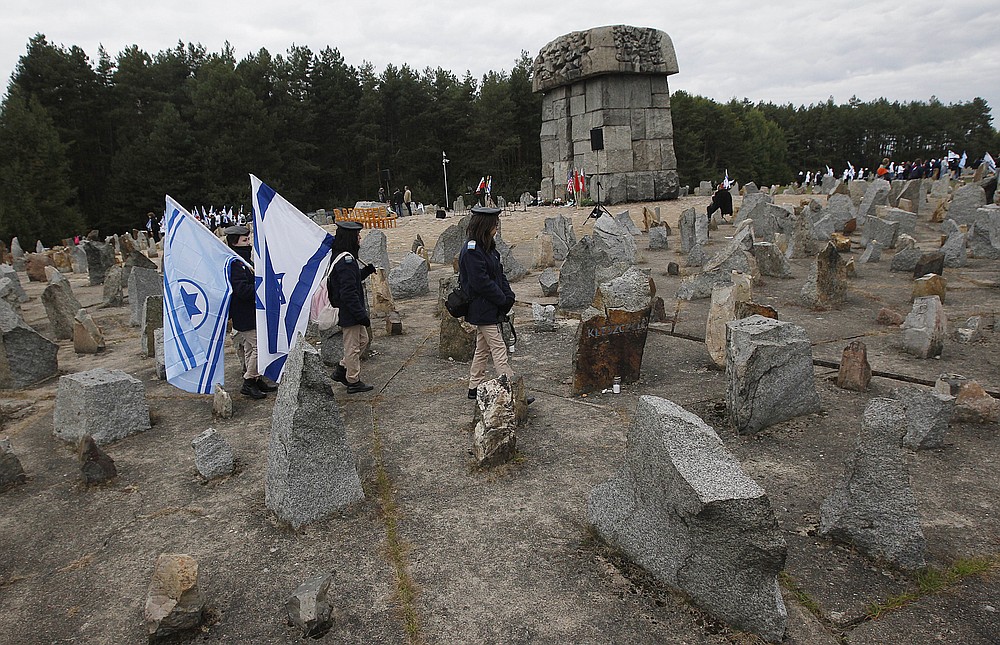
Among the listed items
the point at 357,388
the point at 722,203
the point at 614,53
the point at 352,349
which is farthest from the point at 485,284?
the point at 614,53

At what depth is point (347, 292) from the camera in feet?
17.6

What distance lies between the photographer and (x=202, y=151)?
3597cm

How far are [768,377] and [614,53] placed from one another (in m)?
20.8

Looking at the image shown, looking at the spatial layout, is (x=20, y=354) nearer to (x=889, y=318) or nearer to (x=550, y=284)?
(x=550, y=284)

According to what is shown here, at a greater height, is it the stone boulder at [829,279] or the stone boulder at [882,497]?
the stone boulder at [829,279]

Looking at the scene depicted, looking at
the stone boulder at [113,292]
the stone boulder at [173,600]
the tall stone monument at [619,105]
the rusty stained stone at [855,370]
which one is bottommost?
the stone boulder at [173,600]

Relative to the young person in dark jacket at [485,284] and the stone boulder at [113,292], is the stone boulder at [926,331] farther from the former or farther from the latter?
the stone boulder at [113,292]

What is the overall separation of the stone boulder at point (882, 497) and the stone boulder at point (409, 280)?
7.61 meters

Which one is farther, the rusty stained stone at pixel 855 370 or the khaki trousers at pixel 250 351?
the khaki trousers at pixel 250 351

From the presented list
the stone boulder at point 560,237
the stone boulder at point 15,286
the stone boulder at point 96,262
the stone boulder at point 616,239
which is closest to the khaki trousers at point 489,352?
the stone boulder at point 616,239

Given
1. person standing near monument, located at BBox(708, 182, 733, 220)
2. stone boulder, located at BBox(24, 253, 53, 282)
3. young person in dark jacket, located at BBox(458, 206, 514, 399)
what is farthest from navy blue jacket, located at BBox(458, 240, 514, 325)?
stone boulder, located at BBox(24, 253, 53, 282)

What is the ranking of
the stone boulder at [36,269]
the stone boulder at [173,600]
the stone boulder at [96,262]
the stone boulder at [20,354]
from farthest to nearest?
the stone boulder at [36,269], the stone boulder at [96,262], the stone boulder at [20,354], the stone boulder at [173,600]

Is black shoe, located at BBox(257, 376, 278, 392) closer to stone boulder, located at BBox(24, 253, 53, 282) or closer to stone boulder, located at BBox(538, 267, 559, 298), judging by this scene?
stone boulder, located at BBox(538, 267, 559, 298)

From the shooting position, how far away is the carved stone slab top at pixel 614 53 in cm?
2239
